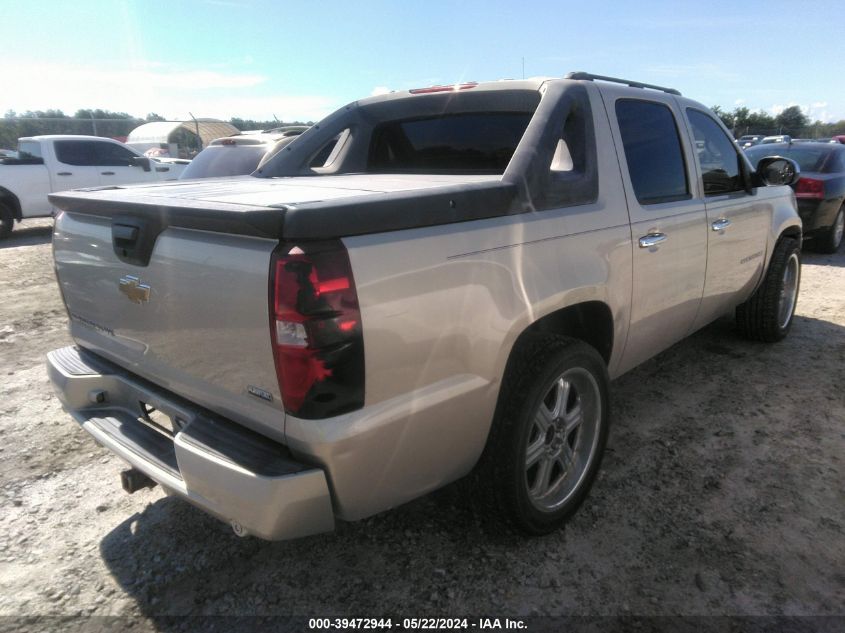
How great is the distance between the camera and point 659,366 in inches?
179

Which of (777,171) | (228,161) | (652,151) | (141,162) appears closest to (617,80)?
(652,151)

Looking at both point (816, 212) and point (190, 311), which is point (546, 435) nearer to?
point (190, 311)

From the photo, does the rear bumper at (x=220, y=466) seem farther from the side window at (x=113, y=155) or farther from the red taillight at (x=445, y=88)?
the side window at (x=113, y=155)

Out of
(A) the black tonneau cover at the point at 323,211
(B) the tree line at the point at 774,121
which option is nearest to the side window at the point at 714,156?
(A) the black tonneau cover at the point at 323,211

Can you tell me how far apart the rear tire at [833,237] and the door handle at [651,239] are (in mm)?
7040

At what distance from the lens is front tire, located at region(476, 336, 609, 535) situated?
230 cm

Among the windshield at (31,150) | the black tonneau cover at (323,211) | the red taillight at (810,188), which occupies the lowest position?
the red taillight at (810,188)

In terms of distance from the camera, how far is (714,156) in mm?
3854

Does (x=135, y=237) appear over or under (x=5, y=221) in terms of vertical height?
over

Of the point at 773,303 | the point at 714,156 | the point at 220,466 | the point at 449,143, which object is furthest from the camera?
the point at 773,303

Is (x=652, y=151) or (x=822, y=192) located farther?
(x=822, y=192)

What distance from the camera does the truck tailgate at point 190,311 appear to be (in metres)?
1.80

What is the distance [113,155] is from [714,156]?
37.3 ft

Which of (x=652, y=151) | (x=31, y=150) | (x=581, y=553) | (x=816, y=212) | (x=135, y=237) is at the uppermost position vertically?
(x=31, y=150)
